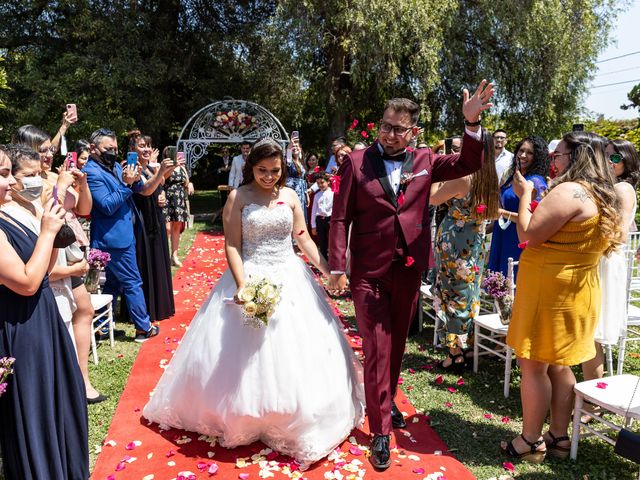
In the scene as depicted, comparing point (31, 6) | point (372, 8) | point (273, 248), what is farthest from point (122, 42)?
point (273, 248)

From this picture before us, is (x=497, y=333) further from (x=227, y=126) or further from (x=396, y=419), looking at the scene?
(x=227, y=126)

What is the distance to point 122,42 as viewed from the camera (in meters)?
16.3

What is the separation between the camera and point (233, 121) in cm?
1534

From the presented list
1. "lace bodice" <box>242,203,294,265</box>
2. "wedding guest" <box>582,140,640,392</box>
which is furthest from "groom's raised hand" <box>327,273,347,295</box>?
"wedding guest" <box>582,140,640,392</box>

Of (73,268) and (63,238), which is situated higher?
(63,238)

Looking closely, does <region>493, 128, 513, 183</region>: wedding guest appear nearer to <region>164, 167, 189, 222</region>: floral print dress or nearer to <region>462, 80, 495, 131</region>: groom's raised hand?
<region>462, 80, 495, 131</region>: groom's raised hand

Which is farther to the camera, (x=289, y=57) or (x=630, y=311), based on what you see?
(x=289, y=57)

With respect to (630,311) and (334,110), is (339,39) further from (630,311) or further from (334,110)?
(630,311)

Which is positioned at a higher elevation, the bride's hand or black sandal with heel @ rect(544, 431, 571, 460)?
the bride's hand

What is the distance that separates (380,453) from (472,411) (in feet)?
3.93

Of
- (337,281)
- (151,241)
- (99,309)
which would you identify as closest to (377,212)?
(337,281)

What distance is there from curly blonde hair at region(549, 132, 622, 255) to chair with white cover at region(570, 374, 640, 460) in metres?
0.93

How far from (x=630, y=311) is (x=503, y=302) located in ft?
4.67

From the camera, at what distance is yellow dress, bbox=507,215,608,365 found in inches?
126
